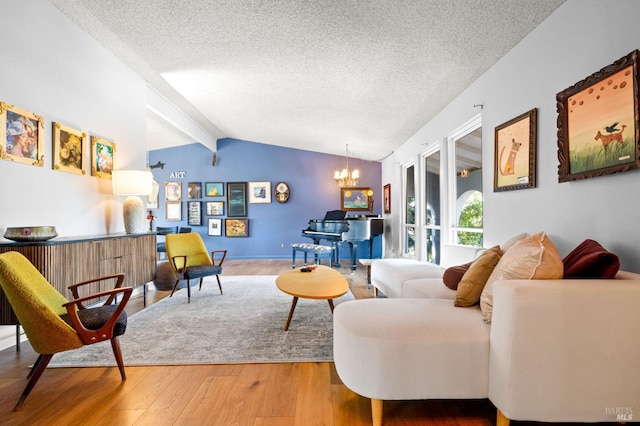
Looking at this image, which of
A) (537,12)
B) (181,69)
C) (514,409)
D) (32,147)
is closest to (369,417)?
(514,409)

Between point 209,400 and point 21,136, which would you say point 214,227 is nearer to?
point 21,136

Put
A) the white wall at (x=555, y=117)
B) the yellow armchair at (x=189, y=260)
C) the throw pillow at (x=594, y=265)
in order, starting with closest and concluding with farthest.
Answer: the throw pillow at (x=594, y=265), the white wall at (x=555, y=117), the yellow armchair at (x=189, y=260)

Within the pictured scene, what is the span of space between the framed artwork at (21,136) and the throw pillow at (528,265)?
12.6 ft

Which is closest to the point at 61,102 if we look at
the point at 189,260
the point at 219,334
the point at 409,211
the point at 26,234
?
the point at 26,234

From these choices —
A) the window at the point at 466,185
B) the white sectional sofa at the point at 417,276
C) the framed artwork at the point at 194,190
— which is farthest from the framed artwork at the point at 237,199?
the window at the point at 466,185

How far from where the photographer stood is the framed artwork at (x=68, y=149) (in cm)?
311

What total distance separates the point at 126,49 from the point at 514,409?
4.99m

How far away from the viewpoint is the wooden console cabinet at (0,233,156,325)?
2404 millimetres

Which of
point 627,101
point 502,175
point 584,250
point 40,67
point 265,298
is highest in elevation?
point 40,67

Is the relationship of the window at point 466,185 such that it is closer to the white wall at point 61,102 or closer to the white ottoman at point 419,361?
the white ottoman at point 419,361

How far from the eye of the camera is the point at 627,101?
1701mm

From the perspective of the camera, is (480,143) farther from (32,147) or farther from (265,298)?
(32,147)

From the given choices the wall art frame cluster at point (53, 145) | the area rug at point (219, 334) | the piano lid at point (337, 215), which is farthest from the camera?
the piano lid at point (337, 215)

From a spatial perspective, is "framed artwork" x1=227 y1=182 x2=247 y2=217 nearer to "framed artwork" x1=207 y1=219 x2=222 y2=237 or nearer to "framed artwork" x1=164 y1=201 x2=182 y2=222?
"framed artwork" x1=207 y1=219 x2=222 y2=237
